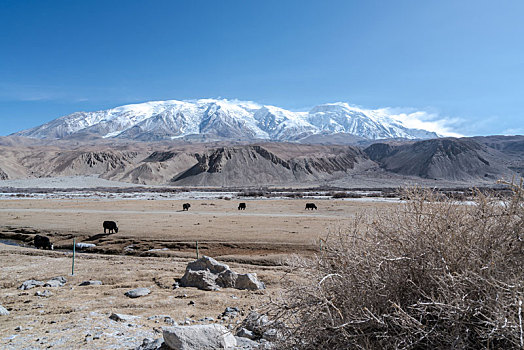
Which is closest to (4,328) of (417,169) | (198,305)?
(198,305)

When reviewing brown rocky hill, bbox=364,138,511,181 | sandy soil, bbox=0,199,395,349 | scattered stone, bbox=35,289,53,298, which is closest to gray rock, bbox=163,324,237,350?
sandy soil, bbox=0,199,395,349

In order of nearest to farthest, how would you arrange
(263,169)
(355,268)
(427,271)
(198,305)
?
(427,271), (355,268), (198,305), (263,169)

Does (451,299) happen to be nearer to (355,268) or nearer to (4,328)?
(355,268)

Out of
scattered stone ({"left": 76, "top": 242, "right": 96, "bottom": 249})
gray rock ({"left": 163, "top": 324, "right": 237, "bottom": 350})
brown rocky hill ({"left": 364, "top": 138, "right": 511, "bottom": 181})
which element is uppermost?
brown rocky hill ({"left": 364, "top": 138, "right": 511, "bottom": 181})

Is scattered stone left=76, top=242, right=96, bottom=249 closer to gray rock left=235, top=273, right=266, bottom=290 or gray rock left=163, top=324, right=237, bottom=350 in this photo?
gray rock left=235, top=273, right=266, bottom=290

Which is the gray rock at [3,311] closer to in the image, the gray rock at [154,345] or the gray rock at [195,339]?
the gray rock at [154,345]

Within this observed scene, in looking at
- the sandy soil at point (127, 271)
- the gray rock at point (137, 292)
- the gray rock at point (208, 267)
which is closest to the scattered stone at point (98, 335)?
the sandy soil at point (127, 271)

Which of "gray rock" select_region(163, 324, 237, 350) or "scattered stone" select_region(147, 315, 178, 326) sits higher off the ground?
"gray rock" select_region(163, 324, 237, 350)

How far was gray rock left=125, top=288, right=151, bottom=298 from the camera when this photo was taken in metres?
11.2

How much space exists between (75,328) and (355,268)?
7004 millimetres

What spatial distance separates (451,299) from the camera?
326 centimetres

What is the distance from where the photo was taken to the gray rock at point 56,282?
12503 mm

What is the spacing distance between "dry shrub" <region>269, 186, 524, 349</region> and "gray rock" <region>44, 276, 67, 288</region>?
11.2 metres

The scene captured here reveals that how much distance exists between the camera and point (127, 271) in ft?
48.5
